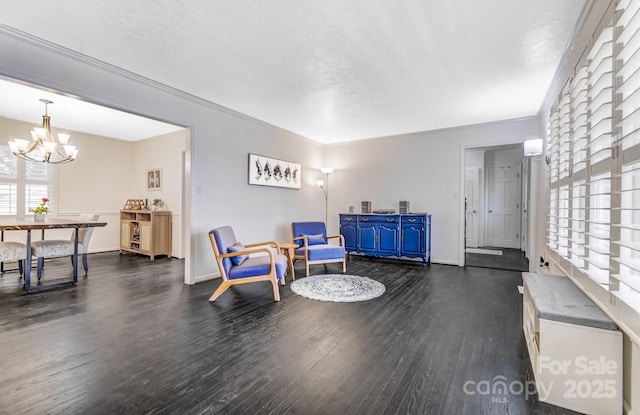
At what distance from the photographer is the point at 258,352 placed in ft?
6.90

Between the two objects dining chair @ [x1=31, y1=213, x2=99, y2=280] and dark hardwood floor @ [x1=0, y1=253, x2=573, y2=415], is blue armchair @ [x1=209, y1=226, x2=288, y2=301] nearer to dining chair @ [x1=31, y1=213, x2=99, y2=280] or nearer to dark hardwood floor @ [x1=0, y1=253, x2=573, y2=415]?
dark hardwood floor @ [x1=0, y1=253, x2=573, y2=415]

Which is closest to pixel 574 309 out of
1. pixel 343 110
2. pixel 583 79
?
pixel 583 79

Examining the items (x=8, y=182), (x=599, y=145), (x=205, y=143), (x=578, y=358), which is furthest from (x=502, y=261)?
(x=8, y=182)

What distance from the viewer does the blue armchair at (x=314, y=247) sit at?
4.53 metres

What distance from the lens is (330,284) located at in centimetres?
388

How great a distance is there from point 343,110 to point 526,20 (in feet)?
8.00

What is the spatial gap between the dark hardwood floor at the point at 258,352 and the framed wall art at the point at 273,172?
2.06 m

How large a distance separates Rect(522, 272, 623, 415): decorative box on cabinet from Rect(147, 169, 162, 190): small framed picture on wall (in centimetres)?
680

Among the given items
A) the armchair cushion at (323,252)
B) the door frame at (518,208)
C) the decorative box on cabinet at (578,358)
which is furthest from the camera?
the door frame at (518,208)

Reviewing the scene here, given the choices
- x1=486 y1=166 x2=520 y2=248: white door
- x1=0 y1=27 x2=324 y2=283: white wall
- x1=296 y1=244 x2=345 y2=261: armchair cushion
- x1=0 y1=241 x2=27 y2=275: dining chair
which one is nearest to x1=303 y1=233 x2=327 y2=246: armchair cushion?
x1=296 y1=244 x2=345 y2=261: armchair cushion

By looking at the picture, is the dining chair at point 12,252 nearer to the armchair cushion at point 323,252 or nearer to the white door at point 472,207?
the armchair cushion at point 323,252

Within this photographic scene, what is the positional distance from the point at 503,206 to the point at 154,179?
27.5ft

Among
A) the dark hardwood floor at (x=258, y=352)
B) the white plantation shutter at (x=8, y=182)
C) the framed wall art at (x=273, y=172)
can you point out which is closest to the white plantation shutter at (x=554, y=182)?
the dark hardwood floor at (x=258, y=352)

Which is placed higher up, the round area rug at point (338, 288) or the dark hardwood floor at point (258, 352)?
the round area rug at point (338, 288)
